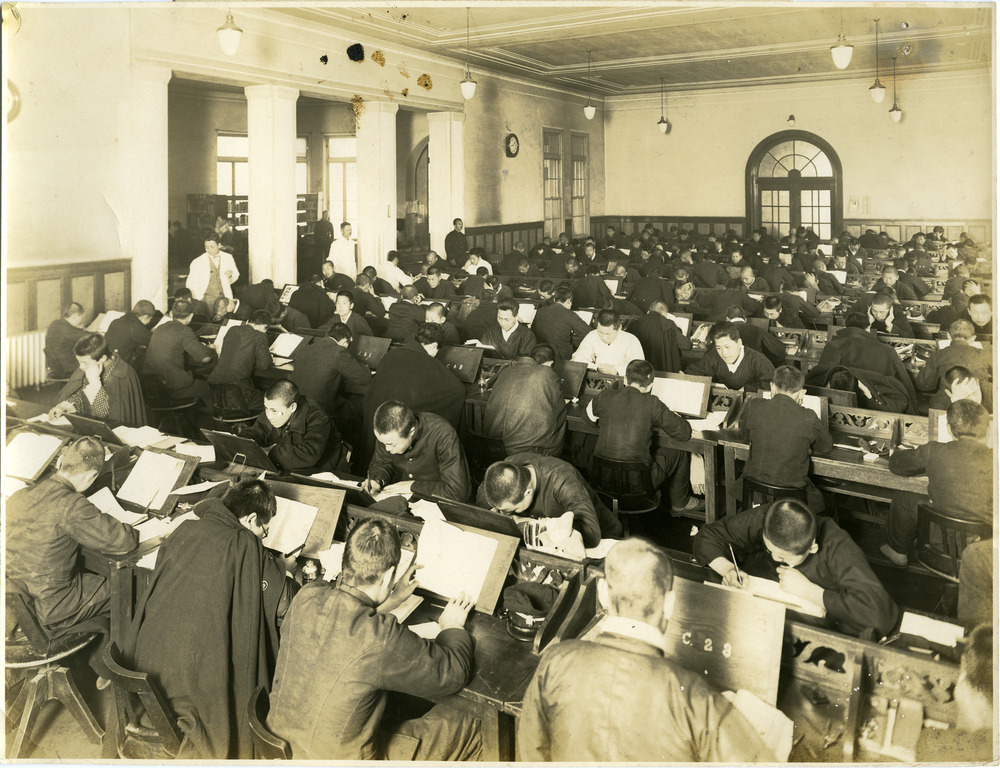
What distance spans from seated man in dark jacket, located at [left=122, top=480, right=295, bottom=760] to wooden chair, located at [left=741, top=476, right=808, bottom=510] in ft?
8.68

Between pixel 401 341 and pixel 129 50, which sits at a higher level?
pixel 129 50

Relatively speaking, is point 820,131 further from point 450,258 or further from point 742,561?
point 742,561

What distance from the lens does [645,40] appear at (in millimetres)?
11758

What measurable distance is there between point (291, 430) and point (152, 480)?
0.84 meters

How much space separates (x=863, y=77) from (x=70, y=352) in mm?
14960

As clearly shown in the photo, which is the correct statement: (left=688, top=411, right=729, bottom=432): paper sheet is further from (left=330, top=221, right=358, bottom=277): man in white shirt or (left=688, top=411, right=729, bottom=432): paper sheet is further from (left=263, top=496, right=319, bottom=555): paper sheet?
(left=330, top=221, right=358, bottom=277): man in white shirt

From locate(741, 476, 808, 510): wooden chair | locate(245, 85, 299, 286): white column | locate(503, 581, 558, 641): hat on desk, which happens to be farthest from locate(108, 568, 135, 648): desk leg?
locate(245, 85, 299, 286): white column

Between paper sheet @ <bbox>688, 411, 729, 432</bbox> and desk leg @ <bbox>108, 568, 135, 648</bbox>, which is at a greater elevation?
paper sheet @ <bbox>688, 411, 729, 432</bbox>

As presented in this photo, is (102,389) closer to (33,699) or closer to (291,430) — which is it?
(291,430)

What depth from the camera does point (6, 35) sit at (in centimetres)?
355

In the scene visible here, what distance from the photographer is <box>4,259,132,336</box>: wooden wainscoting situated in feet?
12.2

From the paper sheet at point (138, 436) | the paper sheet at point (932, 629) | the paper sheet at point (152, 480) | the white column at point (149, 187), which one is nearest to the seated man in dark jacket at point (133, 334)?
the white column at point (149, 187)

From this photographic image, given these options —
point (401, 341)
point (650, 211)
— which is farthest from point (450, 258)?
point (650, 211)

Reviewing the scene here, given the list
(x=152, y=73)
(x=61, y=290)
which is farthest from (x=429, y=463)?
(x=152, y=73)
